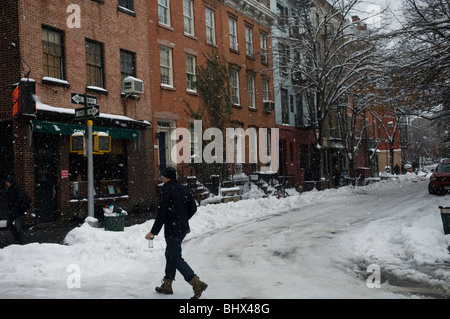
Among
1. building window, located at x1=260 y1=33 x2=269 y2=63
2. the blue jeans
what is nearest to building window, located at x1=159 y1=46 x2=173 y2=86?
building window, located at x1=260 y1=33 x2=269 y2=63

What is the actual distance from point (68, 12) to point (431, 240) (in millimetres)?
13965

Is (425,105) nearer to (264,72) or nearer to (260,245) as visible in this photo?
(260,245)

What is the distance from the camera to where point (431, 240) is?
9.25m

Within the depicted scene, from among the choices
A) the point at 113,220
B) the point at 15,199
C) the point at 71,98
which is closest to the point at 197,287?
the point at 113,220

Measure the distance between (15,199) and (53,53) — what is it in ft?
21.9

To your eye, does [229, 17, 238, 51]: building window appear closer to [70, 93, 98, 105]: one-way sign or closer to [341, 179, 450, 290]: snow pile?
[70, 93, 98, 105]: one-way sign

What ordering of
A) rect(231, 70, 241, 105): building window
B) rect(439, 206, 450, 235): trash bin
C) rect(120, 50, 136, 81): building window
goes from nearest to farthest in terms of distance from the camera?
1. rect(439, 206, 450, 235): trash bin
2. rect(120, 50, 136, 81): building window
3. rect(231, 70, 241, 105): building window

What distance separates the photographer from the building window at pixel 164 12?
21.1 meters

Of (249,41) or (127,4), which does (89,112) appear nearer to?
(127,4)

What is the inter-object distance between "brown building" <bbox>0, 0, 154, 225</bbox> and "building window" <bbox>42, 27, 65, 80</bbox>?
1.4 inches

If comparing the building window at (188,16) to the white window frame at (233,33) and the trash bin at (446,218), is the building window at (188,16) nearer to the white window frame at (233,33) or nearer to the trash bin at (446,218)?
the white window frame at (233,33)

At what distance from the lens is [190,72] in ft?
75.2

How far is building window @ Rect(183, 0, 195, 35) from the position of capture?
22.9m
